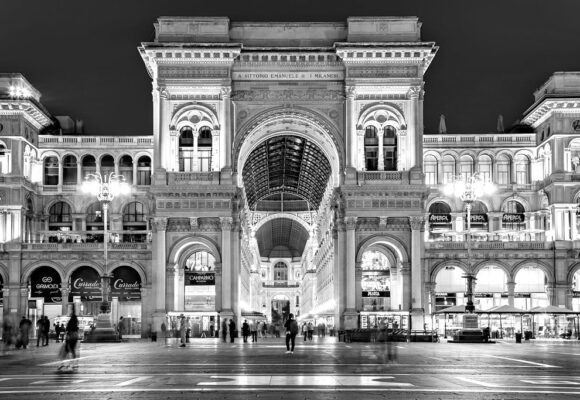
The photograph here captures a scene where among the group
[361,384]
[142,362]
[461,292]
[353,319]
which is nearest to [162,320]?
[353,319]

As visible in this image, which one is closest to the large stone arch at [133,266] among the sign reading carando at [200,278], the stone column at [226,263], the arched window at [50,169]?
the sign reading carando at [200,278]

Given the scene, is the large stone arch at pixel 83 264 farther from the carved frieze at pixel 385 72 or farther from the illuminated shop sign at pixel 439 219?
the illuminated shop sign at pixel 439 219

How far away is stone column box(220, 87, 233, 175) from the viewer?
7844 centimetres

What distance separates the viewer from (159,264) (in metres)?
77.8

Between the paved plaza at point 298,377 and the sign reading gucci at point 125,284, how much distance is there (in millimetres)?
46258

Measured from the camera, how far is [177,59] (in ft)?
258

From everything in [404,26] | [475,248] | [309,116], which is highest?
[404,26]

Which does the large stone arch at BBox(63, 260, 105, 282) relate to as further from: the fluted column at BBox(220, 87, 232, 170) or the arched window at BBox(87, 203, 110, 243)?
the fluted column at BBox(220, 87, 232, 170)

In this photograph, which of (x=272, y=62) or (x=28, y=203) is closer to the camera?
(x=272, y=62)

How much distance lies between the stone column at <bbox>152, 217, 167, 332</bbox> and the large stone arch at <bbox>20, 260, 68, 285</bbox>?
42.4 ft

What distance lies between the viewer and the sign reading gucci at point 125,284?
86875 mm

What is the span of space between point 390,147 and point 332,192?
8.99m

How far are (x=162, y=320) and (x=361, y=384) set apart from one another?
5293 centimetres

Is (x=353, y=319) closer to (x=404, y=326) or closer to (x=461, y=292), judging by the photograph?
(x=404, y=326)
